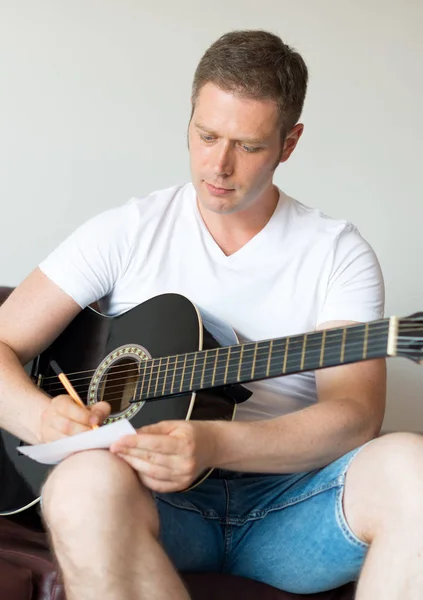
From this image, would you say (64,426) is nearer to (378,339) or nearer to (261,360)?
(261,360)

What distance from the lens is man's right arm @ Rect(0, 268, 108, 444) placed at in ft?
5.61

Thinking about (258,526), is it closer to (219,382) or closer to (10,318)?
(219,382)

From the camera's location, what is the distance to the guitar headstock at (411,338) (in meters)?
1.26

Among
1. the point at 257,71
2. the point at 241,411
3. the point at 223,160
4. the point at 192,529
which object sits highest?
the point at 257,71

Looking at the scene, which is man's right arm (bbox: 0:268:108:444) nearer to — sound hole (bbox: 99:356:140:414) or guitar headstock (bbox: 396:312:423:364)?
sound hole (bbox: 99:356:140:414)

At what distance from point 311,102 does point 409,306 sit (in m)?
0.65

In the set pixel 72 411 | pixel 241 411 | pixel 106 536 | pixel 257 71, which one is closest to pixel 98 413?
pixel 72 411

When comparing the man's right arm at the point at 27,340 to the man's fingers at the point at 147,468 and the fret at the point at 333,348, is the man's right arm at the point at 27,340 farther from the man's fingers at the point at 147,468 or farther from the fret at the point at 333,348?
the fret at the point at 333,348

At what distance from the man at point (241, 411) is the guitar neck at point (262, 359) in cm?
10

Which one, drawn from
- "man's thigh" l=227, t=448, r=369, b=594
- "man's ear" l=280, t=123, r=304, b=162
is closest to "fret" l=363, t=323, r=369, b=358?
"man's thigh" l=227, t=448, r=369, b=594

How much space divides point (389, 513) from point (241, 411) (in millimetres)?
445

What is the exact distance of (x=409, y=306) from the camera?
109 inches

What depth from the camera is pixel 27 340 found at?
5.95ft

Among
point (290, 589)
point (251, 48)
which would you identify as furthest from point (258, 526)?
point (251, 48)
